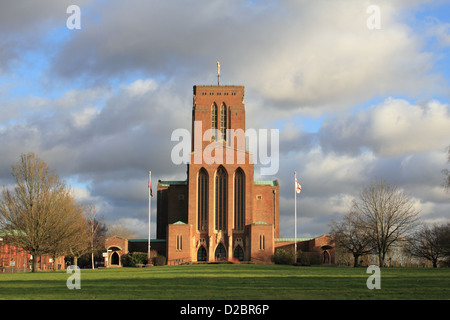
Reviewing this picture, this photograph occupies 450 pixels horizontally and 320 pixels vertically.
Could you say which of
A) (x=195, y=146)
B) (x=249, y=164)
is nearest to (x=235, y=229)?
(x=249, y=164)

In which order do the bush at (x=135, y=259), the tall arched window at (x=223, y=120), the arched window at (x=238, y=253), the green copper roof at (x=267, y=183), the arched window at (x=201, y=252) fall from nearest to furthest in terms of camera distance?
the bush at (x=135, y=259), the arched window at (x=238, y=253), the arched window at (x=201, y=252), the green copper roof at (x=267, y=183), the tall arched window at (x=223, y=120)

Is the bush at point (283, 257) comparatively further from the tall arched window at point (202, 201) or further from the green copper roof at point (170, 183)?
the green copper roof at point (170, 183)

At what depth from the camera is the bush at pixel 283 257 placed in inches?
2804

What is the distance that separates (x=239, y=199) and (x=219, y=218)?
4.05m

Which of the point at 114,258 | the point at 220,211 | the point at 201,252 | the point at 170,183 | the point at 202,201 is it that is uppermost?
the point at 170,183

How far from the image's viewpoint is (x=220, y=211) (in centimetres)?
8138

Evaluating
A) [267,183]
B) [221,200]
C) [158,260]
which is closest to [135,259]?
[158,260]

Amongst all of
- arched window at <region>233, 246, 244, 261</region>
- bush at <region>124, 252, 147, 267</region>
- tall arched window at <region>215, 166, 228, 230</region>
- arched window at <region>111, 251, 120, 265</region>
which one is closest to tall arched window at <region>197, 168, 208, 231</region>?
tall arched window at <region>215, 166, 228, 230</region>

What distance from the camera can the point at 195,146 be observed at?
9850 centimetres

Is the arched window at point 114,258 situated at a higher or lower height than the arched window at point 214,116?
lower

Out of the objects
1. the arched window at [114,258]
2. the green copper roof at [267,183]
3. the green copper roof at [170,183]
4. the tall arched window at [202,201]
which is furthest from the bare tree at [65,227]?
the green copper roof at [267,183]

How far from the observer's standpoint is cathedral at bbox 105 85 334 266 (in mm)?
77812

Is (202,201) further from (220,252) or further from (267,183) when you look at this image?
(267,183)

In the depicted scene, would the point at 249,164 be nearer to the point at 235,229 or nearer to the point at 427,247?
the point at 235,229
